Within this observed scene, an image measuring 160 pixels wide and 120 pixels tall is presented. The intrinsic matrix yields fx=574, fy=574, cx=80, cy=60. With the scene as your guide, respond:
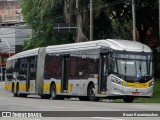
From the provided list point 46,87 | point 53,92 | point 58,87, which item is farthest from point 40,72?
point 58,87

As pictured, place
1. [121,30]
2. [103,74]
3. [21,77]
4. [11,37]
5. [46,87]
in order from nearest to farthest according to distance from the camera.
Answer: [103,74] < [46,87] < [21,77] < [121,30] < [11,37]

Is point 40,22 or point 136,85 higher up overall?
point 40,22

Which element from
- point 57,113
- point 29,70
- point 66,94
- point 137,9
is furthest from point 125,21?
point 57,113

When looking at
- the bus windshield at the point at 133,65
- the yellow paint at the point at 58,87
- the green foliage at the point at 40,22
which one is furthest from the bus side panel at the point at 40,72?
the green foliage at the point at 40,22

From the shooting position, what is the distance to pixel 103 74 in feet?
100

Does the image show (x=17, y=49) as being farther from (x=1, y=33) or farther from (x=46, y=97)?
(x=46, y=97)

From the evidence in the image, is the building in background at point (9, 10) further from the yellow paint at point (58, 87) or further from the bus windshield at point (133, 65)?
the bus windshield at point (133, 65)

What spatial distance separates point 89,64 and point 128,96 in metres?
3.00

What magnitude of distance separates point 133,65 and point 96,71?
2097 mm

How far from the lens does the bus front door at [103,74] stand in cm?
A: 3042

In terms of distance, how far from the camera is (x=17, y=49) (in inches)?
4296

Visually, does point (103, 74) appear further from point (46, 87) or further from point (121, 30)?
point (121, 30)

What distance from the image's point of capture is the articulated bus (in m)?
30.0

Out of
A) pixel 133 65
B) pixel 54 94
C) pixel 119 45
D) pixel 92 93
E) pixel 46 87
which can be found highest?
pixel 119 45
